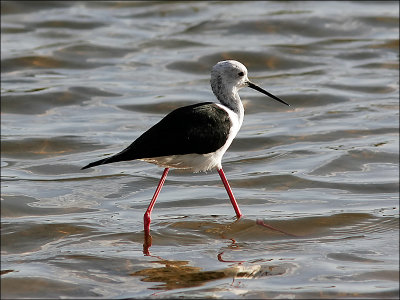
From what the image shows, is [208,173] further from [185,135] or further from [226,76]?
[185,135]

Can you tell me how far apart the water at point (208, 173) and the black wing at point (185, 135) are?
0.79 m

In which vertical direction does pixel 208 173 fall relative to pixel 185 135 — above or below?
below

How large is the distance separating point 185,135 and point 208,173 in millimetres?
2390

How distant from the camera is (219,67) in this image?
777 cm

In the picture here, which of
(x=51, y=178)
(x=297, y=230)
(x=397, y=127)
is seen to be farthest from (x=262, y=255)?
(x=397, y=127)

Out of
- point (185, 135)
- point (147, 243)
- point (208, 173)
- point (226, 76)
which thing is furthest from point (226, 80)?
point (208, 173)

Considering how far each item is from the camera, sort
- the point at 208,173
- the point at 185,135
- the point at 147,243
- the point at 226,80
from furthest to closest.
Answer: the point at 208,173
the point at 226,80
the point at 147,243
the point at 185,135

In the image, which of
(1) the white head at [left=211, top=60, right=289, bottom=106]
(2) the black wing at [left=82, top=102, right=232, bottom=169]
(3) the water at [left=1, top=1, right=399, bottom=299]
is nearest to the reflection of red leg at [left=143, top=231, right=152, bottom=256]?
(3) the water at [left=1, top=1, right=399, bottom=299]

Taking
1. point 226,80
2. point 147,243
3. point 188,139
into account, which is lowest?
point 147,243

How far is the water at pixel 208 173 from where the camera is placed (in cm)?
676

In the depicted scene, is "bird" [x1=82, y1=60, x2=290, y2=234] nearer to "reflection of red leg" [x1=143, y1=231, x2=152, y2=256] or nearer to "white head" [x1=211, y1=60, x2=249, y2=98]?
"reflection of red leg" [x1=143, y1=231, x2=152, y2=256]

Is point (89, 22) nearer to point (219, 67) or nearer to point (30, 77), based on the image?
point (30, 77)

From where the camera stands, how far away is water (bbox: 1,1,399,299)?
6.76m

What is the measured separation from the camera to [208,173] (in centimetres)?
953
